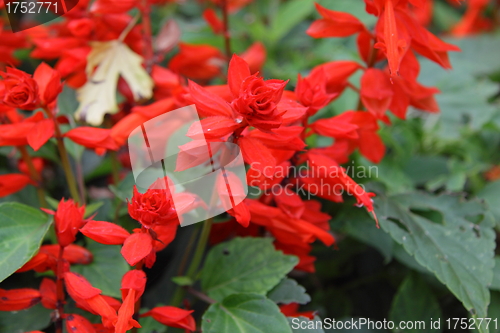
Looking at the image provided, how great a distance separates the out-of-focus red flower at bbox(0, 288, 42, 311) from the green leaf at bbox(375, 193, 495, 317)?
496mm

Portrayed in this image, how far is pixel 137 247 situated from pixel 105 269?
0.71 ft

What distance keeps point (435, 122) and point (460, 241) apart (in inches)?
21.2

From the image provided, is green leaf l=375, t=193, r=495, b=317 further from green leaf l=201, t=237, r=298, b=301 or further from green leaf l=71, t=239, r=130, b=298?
green leaf l=71, t=239, r=130, b=298

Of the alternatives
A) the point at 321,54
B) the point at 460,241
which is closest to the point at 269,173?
the point at 460,241

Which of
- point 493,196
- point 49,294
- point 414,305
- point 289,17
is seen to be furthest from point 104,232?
point 289,17

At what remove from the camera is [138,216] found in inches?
18.6

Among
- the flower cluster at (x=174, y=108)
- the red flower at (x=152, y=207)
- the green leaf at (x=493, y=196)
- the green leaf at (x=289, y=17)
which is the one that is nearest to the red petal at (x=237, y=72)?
the flower cluster at (x=174, y=108)

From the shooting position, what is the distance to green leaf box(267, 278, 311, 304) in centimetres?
65

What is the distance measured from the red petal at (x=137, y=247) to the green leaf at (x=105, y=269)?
0.17m

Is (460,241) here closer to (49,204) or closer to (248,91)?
(248,91)

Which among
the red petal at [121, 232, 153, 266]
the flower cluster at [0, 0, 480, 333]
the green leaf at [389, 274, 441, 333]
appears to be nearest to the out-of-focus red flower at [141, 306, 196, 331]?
the flower cluster at [0, 0, 480, 333]

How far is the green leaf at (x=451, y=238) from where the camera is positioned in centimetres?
62

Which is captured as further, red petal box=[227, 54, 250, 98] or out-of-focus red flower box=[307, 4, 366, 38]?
out-of-focus red flower box=[307, 4, 366, 38]

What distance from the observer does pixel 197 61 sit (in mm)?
975
